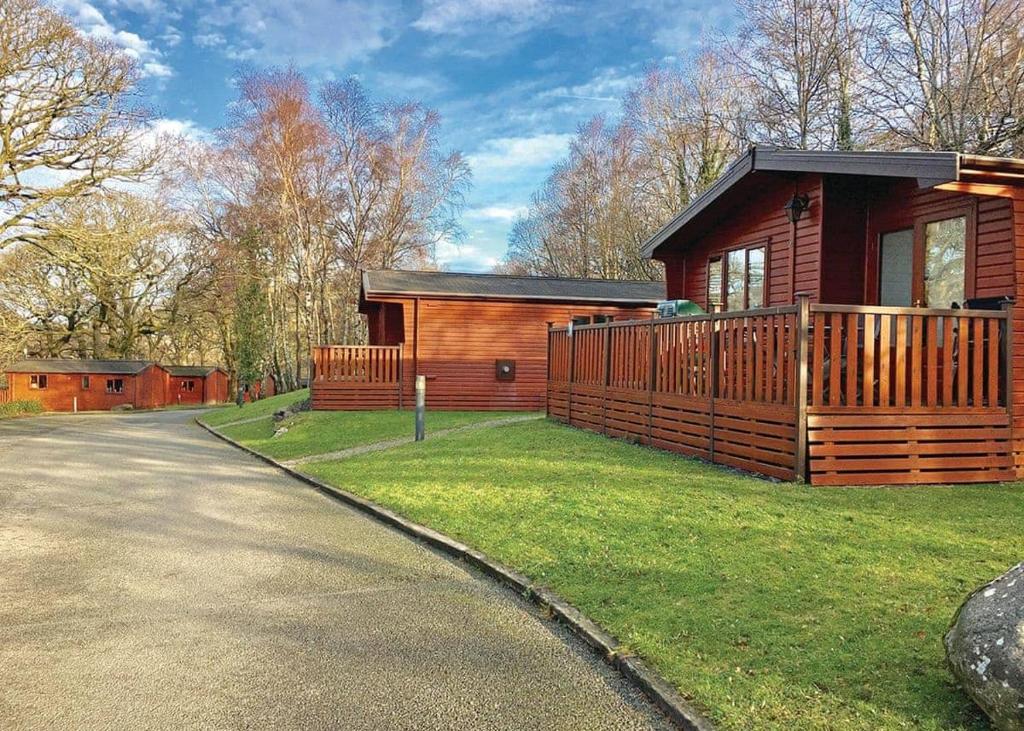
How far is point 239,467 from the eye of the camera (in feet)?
40.9

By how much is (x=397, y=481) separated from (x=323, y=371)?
11.2 meters

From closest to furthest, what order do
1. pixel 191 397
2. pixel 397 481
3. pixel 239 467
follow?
pixel 397 481 < pixel 239 467 < pixel 191 397

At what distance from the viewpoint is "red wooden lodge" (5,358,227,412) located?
150 ft

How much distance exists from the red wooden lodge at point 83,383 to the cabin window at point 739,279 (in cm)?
4456

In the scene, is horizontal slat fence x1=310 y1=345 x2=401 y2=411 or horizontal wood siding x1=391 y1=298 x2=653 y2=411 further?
horizontal wood siding x1=391 y1=298 x2=653 y2=411

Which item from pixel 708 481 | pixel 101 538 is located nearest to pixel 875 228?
pixel 708 481

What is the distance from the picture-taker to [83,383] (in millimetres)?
46844

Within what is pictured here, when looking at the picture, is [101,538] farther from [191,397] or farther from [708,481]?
[191,397]

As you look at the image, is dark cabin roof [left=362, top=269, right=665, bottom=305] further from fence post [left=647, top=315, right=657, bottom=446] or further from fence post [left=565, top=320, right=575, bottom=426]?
fence post [left=647, top=315, right=657, bottom=446]

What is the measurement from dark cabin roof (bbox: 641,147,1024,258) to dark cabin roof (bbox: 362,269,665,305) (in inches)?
290

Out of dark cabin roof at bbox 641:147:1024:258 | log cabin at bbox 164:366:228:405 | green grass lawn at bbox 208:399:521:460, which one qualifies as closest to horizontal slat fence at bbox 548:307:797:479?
Result: dark cabin roof at bbox 641:147:1024:258

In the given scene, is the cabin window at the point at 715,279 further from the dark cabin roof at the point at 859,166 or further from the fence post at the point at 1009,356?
the fence post at the point at 1009,356

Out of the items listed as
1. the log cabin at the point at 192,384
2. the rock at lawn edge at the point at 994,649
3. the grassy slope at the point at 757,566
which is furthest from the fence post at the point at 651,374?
the log cabin at the point at 192,384

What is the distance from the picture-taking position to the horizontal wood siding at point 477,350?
20.1 metres
